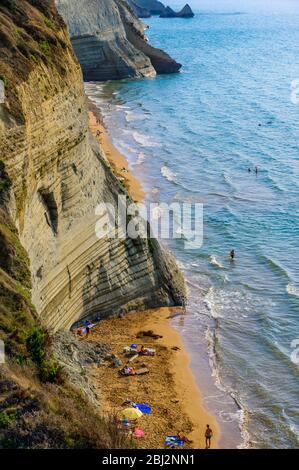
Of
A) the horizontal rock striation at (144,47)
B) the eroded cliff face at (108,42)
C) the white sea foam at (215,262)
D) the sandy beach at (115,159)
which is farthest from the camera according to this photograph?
the horizontal rock striation at (144,47)

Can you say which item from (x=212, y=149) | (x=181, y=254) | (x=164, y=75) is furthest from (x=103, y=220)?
(x=164, y=75)

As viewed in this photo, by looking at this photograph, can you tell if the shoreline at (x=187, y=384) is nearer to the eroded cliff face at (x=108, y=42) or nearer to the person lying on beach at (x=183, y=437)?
the person lying on beach at (x=183, y=437)

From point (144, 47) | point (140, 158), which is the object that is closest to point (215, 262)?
point (140, 158)

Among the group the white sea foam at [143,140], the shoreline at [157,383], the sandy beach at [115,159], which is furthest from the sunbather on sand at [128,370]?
the white sea foam at [143,140]

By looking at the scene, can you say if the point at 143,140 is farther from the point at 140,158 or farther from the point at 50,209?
the point at 50,209

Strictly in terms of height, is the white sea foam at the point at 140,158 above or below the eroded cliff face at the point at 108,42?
below

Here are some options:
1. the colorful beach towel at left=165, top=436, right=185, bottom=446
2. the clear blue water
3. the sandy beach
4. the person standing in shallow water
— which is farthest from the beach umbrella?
the sandy beach

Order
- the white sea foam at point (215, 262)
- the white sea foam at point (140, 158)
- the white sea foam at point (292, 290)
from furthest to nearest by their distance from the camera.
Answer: the white sea foam at point (140, 158) → the white sea foam at point (215, 262) → the white sea foam at point (292, 290)
